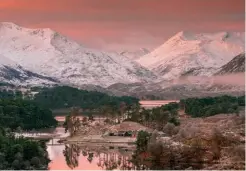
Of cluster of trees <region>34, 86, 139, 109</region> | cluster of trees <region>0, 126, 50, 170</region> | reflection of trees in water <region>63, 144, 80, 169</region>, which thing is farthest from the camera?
cluster of trees <region>34, 86, 139, 109</region>

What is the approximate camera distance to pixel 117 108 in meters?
105

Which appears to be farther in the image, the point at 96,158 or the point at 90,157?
the point at 90,157

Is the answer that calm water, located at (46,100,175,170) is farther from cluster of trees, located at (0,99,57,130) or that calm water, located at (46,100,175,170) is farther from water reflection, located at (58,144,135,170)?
cluster of trees, located at (0,99,57,130)

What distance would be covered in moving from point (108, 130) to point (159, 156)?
31.7 metres

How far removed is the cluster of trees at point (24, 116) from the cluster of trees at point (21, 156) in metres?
35.1

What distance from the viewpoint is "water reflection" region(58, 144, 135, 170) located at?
5771 cm

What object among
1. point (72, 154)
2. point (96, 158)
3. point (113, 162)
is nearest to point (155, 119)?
point (72, 154)

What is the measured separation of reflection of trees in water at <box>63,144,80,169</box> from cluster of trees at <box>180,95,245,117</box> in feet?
101

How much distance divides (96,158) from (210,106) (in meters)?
49.8

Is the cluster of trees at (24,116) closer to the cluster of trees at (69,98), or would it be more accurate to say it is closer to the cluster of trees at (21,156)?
the cluster of trees at (21,156)

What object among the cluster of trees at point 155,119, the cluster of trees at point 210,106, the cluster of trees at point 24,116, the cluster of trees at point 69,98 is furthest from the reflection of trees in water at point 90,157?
the cluster of trees at point 69,98

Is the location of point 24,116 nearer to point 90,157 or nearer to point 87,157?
point 87,157

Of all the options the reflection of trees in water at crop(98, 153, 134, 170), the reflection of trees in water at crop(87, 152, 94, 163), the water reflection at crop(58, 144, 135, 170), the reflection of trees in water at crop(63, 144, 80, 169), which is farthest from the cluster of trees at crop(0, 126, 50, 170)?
the reflection of trees in water at crop(98, 153, 134, 170)

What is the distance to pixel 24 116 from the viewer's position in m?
101
